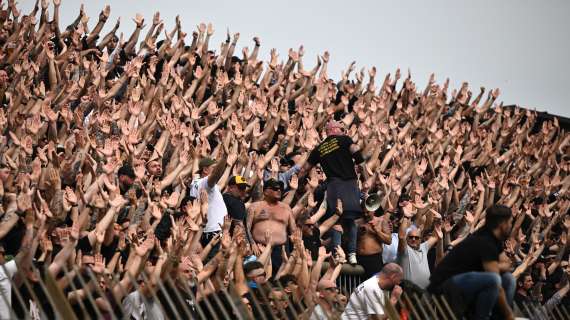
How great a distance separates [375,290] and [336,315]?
6.79 feet

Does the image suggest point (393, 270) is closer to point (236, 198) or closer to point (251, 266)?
point (251, 266)

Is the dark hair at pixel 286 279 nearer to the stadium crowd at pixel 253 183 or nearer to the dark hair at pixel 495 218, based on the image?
the stadium crowd at pixel 253 183

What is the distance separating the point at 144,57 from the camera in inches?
730

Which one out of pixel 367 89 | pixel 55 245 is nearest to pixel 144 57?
pixel 367 89

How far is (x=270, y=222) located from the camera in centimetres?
1416

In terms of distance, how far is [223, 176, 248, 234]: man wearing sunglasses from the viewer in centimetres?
1447

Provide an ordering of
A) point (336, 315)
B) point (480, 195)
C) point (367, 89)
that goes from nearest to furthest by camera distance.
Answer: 1. point (336, 315)
2. point (480, 195)
3. point (367, 89)

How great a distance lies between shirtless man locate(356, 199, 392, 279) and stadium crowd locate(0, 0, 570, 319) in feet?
0.07

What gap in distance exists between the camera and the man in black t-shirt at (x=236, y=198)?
14.5 m

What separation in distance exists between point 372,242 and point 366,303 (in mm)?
3618

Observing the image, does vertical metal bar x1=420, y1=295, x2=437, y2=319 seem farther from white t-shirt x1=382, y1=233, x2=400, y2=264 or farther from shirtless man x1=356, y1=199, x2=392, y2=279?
white t-shirt x1=382, y1=233, x2=400, y2=264

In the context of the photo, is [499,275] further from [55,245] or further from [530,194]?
[530,194]

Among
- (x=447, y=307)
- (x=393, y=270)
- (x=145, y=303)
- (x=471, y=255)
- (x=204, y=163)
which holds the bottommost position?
(x=447, y=307)

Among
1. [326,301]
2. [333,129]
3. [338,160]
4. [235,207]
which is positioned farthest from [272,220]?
[326,301]
